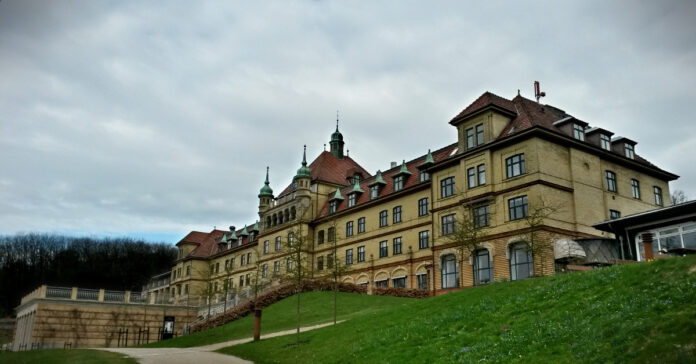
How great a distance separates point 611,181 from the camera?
138 ft

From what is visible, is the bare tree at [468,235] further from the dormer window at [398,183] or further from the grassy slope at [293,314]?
the dormer window at [398,183]

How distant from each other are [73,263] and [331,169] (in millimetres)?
67857

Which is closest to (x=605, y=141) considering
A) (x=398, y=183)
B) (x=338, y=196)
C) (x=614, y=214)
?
(x=614, y=214)

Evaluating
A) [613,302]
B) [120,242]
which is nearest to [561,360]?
[613,302]

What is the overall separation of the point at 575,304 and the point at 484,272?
79.3 ft

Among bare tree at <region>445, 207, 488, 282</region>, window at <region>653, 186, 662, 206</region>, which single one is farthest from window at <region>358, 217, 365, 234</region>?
window at <region>653, 186, 662, 206</region>

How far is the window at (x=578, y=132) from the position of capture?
40.8 m

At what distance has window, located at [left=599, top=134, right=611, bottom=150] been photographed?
4209 cm

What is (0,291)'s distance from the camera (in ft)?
331

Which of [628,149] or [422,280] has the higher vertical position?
[628,149]

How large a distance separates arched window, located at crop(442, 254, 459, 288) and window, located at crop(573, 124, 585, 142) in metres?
12.2

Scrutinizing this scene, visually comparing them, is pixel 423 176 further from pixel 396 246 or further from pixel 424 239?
pixel 396 246

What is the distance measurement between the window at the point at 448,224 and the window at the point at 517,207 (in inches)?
208

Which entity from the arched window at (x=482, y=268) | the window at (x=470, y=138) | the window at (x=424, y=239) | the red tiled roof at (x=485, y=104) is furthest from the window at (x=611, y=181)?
the window at (x=424, y=239)
